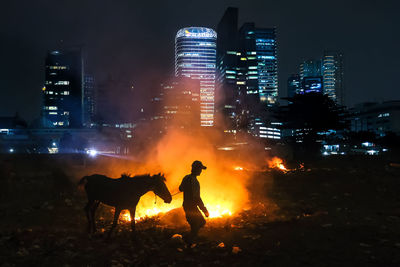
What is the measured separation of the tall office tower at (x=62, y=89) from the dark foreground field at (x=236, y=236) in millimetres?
147154

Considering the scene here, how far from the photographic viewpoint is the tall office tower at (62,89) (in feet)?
494

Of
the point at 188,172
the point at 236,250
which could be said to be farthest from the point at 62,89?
the point at 236,250

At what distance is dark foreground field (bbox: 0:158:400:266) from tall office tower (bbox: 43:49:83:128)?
147 meters

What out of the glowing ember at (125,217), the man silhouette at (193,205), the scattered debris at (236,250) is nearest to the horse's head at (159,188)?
the man silhouette at (193,205)

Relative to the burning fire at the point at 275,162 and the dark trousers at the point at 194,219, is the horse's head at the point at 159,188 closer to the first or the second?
the dark trousers at the point at 194,219

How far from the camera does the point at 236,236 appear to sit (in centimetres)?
805

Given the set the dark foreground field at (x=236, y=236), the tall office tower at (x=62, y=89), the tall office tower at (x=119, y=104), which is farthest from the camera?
the tall office tower at (x=62, y=89)

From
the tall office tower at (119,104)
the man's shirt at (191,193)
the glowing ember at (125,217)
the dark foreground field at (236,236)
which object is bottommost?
the glowing ember at (125,217)

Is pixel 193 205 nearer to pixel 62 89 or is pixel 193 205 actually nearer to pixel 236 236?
pixel 236 236

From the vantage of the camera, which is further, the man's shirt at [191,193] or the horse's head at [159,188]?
the horse's head at [159,188]

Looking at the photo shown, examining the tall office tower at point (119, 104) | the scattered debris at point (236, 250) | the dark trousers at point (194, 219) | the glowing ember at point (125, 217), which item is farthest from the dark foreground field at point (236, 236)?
the tall office tower at point (119, 104)

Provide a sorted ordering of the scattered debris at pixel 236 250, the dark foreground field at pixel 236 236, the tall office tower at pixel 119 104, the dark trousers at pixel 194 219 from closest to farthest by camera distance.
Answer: the dark foreground field at pixel 236 236
the scattered debris at pixel 236 250
the dark trousers at pixel 194 219
the tall office tower at pixel 119 104

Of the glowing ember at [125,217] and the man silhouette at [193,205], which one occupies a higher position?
the man silhouette at [193,205]

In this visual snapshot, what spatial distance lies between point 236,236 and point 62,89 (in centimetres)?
15977
